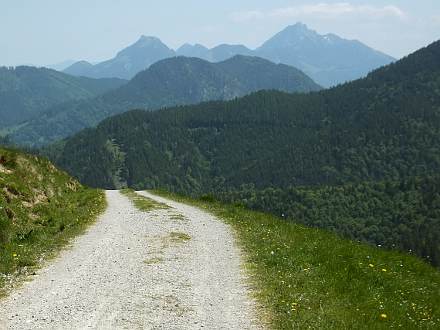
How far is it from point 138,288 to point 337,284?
696 cm

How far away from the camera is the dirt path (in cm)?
1274

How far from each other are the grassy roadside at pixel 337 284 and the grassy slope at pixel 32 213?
9.36 m

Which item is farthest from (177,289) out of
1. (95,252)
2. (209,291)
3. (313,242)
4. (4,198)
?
(4,198)

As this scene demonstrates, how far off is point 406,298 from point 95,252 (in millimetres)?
13347

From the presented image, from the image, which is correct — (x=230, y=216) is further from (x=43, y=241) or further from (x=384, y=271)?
(x=384, y=271)

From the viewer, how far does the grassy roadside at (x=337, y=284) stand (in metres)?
13.0

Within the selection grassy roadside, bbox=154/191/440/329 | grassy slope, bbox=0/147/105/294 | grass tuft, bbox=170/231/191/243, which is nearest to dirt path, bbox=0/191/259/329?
grass tuft, bbox=170/231/191/243

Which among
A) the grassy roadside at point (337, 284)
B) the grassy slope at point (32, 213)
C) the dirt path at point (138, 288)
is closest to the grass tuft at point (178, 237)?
the dirt path at point (138, 288)

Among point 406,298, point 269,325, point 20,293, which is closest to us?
point 269,325

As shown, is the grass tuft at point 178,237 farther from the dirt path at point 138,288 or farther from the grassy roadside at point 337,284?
the grassy roadside at point 337,284

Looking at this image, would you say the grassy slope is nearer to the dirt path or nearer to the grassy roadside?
the dirt path

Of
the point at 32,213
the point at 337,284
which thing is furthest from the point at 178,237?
the point at 32,213

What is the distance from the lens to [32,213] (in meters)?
30.8

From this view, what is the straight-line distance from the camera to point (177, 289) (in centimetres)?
1584
